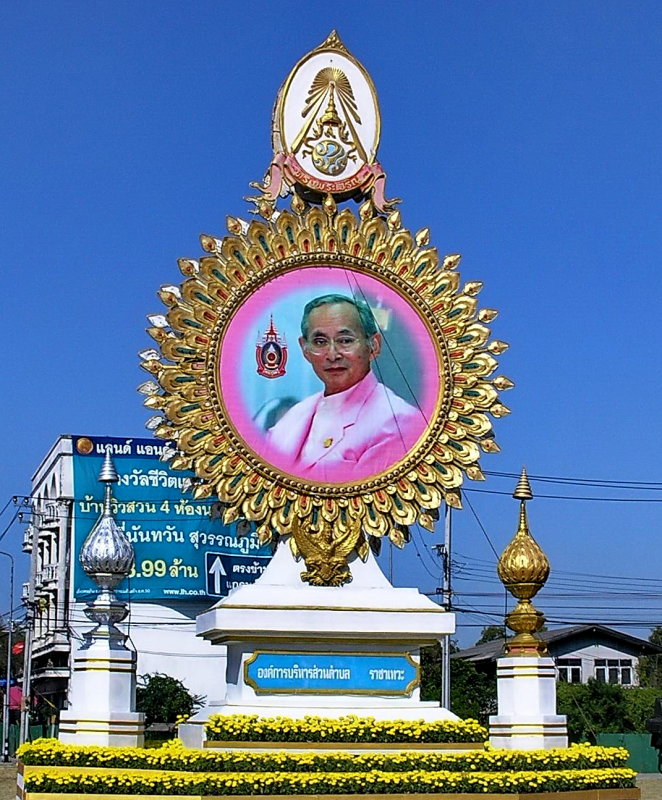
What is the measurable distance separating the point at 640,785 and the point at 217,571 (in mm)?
→ 16813

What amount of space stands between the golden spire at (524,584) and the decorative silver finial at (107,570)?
4859 mm

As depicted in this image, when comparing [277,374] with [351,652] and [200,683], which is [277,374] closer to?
[351,652]

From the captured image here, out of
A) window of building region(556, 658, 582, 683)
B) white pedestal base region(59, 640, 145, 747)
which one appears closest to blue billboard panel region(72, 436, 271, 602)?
window of building region(556, 658, 582, 683)

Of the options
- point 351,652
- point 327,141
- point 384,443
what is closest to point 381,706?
point 351,652

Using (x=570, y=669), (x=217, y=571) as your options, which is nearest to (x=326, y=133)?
(x=217, y=571)

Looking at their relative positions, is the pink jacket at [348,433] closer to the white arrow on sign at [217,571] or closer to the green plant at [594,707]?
the green plant at [594,707]

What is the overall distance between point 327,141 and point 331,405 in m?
3.55

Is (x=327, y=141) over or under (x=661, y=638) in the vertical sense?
over

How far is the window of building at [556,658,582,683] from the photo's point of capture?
40.0 m

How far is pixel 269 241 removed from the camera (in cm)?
1677

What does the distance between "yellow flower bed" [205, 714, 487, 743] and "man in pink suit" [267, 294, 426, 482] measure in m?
3.07

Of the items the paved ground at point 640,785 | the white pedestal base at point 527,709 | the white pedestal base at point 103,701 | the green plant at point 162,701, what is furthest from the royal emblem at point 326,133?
the green plant at point 162,701

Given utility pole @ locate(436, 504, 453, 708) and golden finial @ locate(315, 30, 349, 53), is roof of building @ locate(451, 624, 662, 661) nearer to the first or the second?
utility pole @ locate(436, 504, 453, 708)

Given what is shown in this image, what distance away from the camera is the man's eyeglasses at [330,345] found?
55.2 ft
